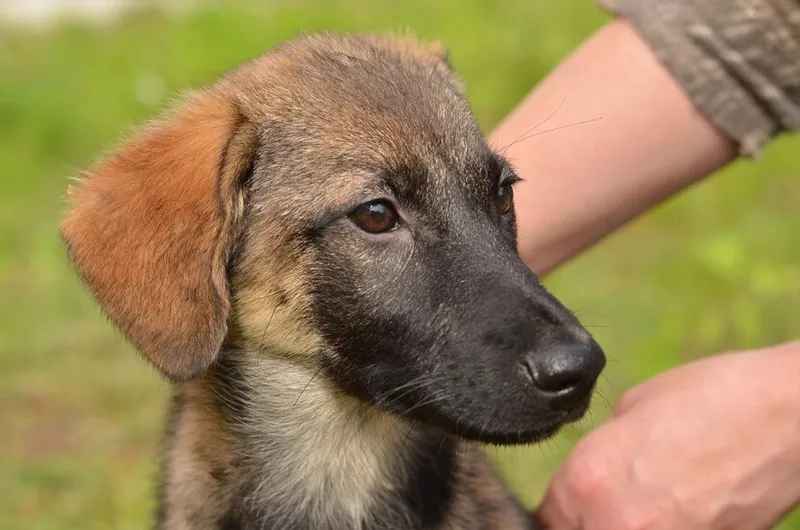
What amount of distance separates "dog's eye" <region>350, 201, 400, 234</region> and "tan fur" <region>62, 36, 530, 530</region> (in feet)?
0.15

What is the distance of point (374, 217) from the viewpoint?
8.63ft

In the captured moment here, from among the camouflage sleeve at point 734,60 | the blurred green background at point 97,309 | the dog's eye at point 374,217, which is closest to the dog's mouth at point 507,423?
the dog's eye at point 374,217

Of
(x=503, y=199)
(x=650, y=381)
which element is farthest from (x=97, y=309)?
(x=650, y=381)

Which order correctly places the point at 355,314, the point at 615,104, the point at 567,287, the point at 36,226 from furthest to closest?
the point at 36,226, the point at 567,287, the point at 615,104, the point at 355,314

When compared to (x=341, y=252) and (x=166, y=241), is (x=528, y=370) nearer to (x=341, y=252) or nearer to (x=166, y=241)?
(x=341, y=252)

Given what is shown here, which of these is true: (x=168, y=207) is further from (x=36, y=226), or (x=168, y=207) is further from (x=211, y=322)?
(x=36, y=226)

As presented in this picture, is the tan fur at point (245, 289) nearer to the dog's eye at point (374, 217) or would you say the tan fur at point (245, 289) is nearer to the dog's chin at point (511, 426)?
the dog's eye at point (374, 217)

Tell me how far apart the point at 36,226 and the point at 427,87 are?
446 centimetres

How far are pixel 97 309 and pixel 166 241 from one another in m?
3.64

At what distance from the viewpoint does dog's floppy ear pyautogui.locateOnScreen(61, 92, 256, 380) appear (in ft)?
8.35

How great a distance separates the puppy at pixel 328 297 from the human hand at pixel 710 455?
36 centimetres

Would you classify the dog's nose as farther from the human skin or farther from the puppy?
the human skin

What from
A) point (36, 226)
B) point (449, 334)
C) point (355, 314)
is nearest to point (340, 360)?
point (355, 314)

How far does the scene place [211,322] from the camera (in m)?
2.56
